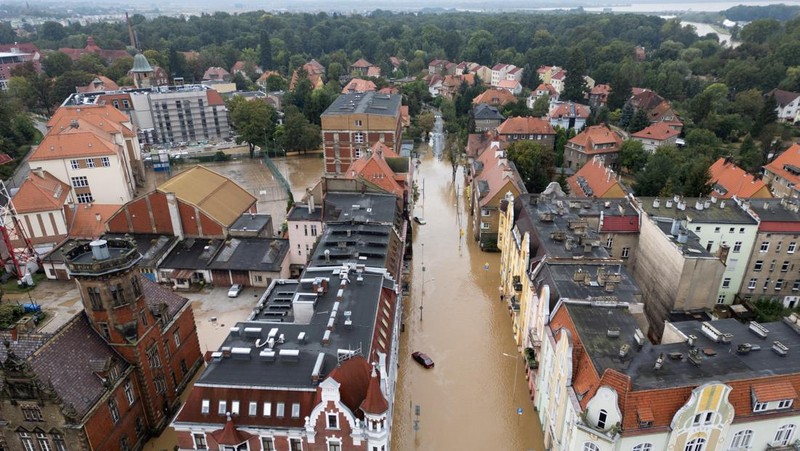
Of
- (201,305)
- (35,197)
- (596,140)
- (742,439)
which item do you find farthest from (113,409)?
(596,140)

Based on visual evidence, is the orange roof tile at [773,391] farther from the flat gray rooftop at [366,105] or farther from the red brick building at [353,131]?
the flat gray rooftop at [366,105]

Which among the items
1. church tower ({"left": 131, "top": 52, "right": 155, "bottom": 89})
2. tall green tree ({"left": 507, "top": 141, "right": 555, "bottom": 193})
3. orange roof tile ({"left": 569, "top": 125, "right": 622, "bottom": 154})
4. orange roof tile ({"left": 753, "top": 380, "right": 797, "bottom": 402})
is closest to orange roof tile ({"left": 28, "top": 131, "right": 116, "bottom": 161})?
church tower ({"left": 131, "top": 52, "right": 155, "bottom": 89})

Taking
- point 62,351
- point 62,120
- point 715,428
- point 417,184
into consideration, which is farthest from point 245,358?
point 62,120

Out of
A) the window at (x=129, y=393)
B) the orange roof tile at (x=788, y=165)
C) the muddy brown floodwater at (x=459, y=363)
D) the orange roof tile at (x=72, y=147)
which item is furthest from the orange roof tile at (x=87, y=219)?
the orange roof tile at (x=788, y=165)

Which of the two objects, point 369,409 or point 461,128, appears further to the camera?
point 461,128

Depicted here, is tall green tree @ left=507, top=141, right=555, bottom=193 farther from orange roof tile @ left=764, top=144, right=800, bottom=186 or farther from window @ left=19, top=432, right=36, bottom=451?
window @ left=19, top=432, right=36, bottom=451

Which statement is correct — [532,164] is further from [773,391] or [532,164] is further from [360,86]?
[360,86]

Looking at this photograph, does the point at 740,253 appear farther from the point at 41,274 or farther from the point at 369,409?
the point at 41,274
